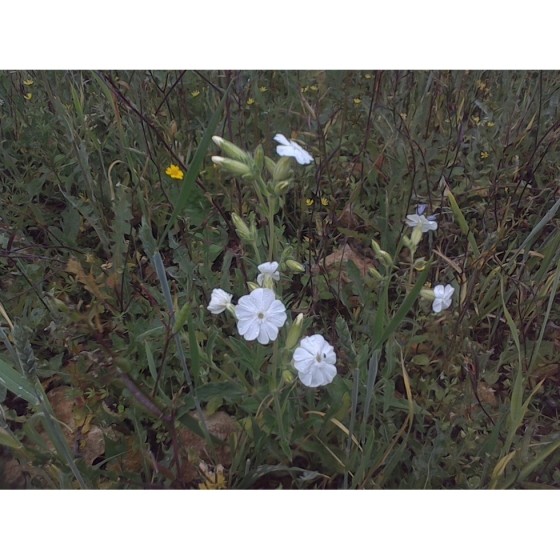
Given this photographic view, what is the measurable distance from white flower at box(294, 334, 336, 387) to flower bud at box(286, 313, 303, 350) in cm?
2

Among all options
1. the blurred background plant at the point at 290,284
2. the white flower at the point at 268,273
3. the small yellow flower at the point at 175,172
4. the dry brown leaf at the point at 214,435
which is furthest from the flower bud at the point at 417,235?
the small yellow flower at the point at 175,172

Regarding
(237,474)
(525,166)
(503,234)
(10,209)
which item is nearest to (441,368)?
(503,234)

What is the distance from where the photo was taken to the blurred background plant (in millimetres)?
1081

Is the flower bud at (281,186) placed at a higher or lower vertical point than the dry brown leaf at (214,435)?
higher

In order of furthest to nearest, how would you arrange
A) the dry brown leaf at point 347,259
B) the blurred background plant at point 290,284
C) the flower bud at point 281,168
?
1. the dry brown leaf at point 347,259
2. the blurred background plant at point 290,284
3. the flower bud at point 281,168

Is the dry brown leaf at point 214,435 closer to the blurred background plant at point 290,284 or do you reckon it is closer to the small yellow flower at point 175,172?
the blurred background plant at point 290,284

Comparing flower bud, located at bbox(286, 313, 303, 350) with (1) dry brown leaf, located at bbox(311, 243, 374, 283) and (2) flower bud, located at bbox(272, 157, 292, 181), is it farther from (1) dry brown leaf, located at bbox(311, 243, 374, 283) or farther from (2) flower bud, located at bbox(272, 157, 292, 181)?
(1) dry brown leaf, located at bbox(311, 243, 374, 283)

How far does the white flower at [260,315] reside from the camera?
3.05 feet

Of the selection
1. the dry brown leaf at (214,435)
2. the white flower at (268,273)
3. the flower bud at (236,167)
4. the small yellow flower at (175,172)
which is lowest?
the dry brown leaf at (214,435)

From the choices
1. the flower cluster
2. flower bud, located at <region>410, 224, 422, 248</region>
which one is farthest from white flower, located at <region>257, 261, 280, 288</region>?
flower bud, located at <region>410, 224, 422, 248</region>

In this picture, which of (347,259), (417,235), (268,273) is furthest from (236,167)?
(347,259)

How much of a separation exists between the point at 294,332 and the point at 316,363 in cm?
7

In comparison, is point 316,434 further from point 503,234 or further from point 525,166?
point 525,166

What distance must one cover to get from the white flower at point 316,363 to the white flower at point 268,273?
136mm
